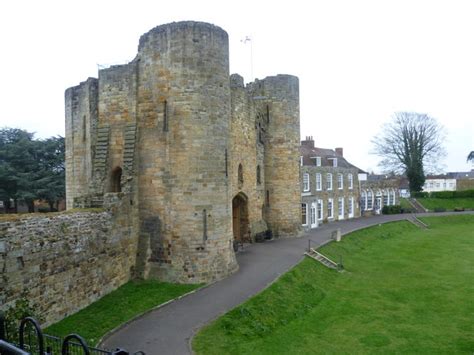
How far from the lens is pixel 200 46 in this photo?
619 inches

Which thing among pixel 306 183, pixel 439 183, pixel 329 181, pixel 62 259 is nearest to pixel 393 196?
pixel 329 181

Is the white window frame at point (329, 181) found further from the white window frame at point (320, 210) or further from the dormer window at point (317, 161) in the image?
the white window frame at point (320, 210)

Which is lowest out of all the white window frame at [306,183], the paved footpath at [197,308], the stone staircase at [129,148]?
the paved footpath at [197,308]

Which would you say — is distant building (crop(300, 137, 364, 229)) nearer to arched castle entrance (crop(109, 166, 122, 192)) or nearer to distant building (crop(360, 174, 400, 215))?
distant building (crop(360, 174, 400, 215))

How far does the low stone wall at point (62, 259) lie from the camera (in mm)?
9992

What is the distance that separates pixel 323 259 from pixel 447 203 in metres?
35.7

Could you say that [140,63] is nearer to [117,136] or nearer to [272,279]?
[117,136]

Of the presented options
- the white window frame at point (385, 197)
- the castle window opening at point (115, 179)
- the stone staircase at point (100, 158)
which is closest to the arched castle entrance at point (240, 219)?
the castle window opening at point (115, 179)

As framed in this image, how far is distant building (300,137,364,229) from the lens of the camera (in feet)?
108

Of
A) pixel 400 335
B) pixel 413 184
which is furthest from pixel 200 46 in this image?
pixel 413 184

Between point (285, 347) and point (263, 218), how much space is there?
48.4 ft

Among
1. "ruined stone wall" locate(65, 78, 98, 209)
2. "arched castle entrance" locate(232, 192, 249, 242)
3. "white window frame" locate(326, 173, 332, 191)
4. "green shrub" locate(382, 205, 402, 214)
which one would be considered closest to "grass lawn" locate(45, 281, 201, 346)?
"ruined stone wall" locate(65, 78, 98, 209)

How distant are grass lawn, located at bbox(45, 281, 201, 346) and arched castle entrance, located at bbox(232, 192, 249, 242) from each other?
29.4ft

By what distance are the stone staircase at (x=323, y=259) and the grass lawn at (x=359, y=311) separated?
592 mm
